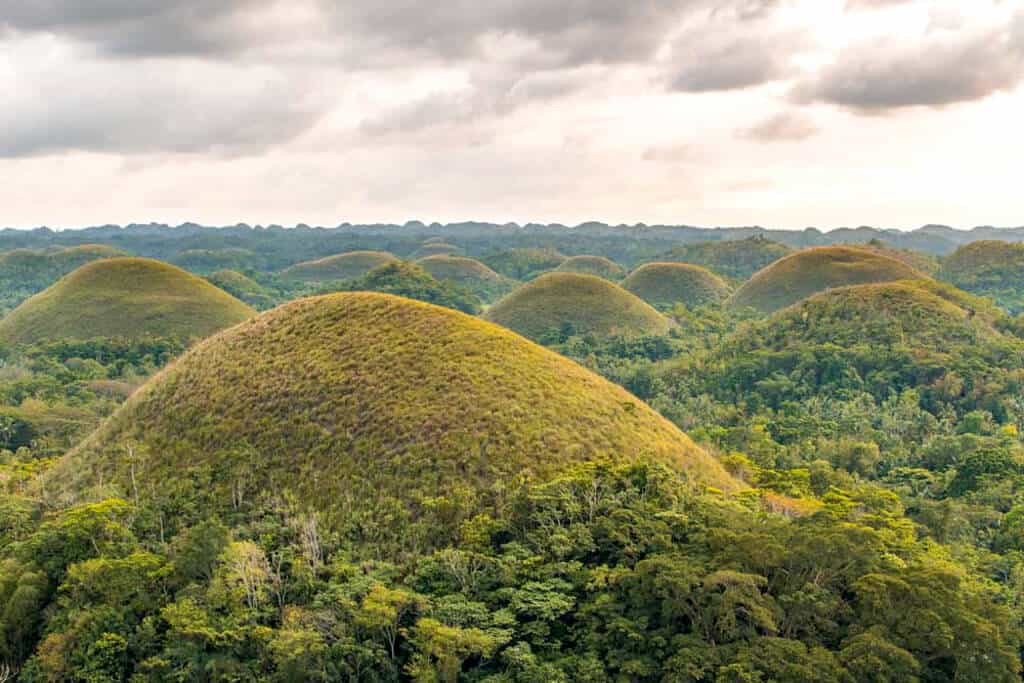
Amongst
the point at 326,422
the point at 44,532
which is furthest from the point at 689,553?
the point at 44,532

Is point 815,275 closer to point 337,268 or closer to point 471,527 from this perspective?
point 471,527

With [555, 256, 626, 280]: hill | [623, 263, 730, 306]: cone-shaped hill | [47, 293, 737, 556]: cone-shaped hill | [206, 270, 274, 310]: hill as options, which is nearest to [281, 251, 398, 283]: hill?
[206, 270, 274, 310]: hill

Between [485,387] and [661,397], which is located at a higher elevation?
[485,387]

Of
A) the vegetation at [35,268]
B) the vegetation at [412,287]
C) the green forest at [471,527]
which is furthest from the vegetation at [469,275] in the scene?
the green forest at [471,527]

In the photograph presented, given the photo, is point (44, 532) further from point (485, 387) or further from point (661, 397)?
point (661, 397)

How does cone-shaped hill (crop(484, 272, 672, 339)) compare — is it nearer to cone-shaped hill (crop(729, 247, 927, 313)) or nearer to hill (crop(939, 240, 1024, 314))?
cone-shaped hill (crop(729, 247, 927, 313))

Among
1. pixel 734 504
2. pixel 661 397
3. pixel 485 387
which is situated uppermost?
pixel 485 387
